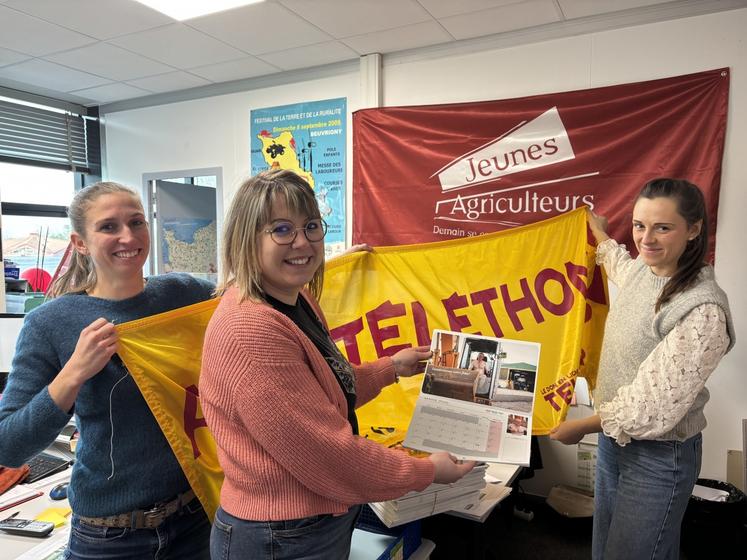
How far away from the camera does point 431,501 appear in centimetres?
152

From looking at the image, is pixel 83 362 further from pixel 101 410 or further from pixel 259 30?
pixel 259 30

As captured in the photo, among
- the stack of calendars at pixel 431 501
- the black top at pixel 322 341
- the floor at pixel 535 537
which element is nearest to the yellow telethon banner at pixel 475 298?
the stack of calendars at pixel 431 501

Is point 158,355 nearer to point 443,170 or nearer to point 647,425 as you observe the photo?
point 647,425

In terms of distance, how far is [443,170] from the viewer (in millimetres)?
3211

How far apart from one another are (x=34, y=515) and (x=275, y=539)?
3.68 ft

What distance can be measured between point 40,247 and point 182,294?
395cm

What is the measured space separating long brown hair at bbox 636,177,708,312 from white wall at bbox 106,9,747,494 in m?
1.39

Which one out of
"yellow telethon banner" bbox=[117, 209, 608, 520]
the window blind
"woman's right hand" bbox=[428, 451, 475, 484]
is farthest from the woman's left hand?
the window blind

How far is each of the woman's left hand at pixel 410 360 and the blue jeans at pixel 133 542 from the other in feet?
2.17

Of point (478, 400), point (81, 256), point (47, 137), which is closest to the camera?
point (81, 256)

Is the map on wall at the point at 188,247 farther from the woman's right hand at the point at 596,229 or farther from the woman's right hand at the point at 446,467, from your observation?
the woman's right hand at the point at 446,467

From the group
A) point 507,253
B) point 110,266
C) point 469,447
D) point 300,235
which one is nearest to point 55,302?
point 110,266

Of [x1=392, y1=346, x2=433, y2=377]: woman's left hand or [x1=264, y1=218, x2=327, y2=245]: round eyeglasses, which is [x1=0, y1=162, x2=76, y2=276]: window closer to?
[x1=392, y1=346, x2=433, y2=377]: woman's left hand

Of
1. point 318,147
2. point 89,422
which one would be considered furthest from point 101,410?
point 318,147
